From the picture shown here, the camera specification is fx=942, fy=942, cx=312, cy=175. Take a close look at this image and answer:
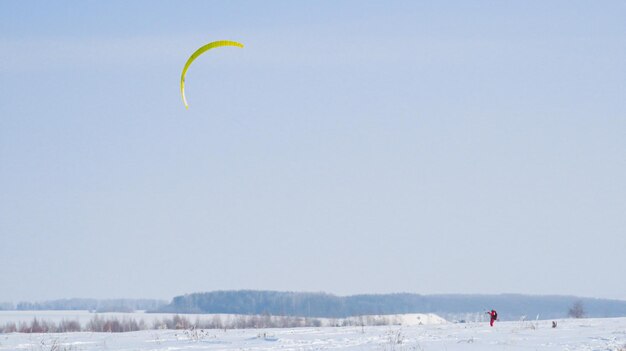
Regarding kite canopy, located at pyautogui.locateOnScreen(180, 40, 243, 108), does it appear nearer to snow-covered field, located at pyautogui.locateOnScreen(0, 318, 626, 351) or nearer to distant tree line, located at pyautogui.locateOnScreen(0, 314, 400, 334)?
snow-covered field, located at pyautogui.locateOnScreen(0, 318, 626, 351)

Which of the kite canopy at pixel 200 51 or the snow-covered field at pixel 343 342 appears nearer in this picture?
the kite canopy at pixel 200 51

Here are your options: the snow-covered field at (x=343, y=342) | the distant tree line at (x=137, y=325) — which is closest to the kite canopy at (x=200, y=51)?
the snow-covered field at (x=343, y=342)

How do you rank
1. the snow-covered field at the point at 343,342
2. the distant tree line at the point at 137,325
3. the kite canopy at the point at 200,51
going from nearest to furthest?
the kite canopy at the point at 200,51 → the snow-covered field at the point at 343,342 → the distant tree line at the point at 137,325

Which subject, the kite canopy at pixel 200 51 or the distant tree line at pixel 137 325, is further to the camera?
the distant tree line at pixel 137 325

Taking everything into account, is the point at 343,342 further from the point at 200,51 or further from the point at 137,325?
the point at 137,325

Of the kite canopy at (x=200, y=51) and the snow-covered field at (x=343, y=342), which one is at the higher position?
the kite canopy at (x=200, y=51)

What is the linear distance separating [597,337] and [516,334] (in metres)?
3.20

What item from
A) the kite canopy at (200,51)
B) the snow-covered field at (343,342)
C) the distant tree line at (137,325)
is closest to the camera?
the kite canopy at (200,51)

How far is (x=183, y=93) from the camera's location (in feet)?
55.1

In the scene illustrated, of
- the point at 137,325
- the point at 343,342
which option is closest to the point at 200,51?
the point at 343,342

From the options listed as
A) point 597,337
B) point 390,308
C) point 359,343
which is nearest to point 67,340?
point 359,343

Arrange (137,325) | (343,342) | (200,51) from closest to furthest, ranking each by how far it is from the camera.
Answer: (200,51), (343,342), (137,325)

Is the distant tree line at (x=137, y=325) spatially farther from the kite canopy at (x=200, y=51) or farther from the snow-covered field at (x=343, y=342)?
the kite canopy at (x=200, y=51)

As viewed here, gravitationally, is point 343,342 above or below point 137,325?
below
